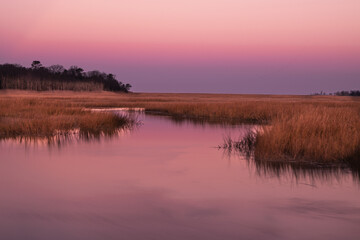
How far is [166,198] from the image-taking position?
7.46m

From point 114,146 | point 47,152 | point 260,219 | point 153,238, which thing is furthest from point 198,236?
point 114,146

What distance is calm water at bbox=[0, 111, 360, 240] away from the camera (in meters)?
5.67

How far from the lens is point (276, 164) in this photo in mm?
10172

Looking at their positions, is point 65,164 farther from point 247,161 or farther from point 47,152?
point 247,161

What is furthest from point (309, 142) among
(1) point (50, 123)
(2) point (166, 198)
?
(1) point (50, 123)

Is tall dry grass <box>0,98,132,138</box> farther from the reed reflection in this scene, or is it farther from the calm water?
the reed reflection

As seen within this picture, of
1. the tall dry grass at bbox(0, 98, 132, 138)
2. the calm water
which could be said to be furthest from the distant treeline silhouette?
the calm water

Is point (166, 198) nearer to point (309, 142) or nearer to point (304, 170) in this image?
point (304, 170)

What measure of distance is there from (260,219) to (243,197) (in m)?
1.38

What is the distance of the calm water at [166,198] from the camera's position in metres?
5.67

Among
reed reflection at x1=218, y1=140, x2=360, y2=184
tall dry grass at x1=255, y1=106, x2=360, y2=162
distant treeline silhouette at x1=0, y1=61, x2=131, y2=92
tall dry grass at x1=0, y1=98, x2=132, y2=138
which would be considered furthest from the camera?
distant treeline silhouette at x1=0, y1=61, x2=131, y2=92

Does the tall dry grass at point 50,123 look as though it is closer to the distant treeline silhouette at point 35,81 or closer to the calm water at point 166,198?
the calm water at point 166,198

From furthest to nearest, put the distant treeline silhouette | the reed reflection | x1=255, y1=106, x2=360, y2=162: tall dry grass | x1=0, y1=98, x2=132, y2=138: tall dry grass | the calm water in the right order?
the distant treeline silhouette < x1=0, y1=98, x2=132, y2=138: tall dry grass < x1=255, y1=106, x2=360, y2=162: tall dry grass < the reed reflection < the calm water

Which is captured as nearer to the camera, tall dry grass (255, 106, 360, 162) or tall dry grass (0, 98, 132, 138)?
tall dry grass (255, 106, 360, 162)
